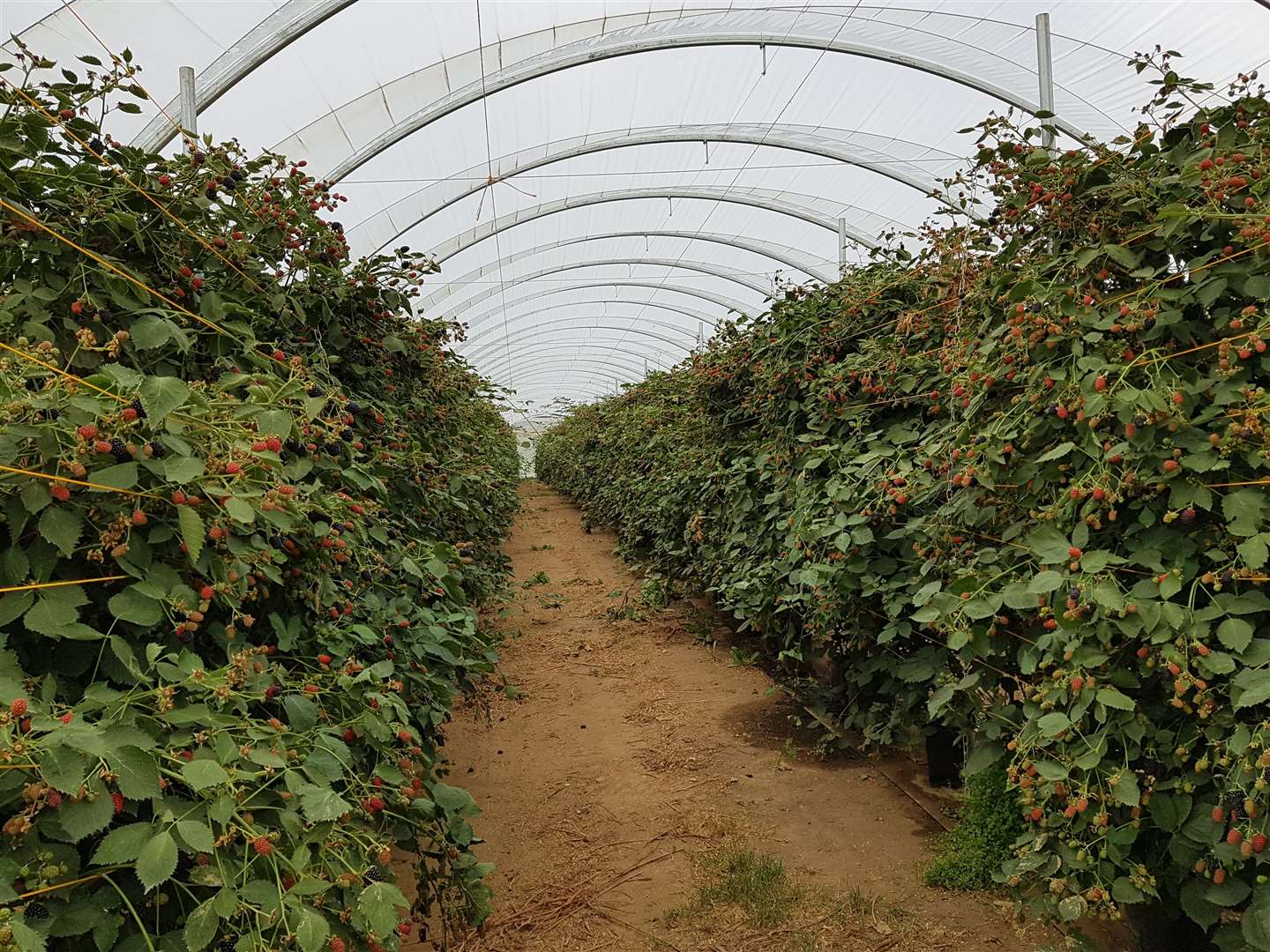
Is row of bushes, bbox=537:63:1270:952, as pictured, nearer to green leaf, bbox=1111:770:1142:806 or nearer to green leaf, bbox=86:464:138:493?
green leaf, bbox=1111:770:1142:806

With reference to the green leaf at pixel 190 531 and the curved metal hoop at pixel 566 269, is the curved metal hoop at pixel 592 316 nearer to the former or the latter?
the curved metal hoop at pixel 566 269

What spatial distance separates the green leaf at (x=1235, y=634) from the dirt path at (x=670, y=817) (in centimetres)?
138

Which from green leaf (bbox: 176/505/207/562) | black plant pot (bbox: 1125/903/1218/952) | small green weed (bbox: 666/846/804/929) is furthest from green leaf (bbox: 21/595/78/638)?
black plant pot (bbox: 1125/903/1218/952)

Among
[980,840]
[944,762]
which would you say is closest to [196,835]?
[980,840]

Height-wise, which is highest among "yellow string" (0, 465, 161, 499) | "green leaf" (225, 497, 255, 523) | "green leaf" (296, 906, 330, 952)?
"yellow string" (0, 465, 161, 499)

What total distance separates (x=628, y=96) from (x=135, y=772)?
10.1 metres

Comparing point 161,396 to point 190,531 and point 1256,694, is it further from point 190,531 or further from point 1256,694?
point 1256,694

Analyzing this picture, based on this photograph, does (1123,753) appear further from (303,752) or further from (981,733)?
(303,752)

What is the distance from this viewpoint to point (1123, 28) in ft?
22.8

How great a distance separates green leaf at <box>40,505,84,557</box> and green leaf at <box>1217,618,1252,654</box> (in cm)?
205

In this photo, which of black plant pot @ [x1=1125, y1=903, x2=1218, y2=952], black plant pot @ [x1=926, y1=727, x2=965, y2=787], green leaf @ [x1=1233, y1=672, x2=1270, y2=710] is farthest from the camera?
black plant pot @ [x1=926, y1=727, x2=965, y2=787]

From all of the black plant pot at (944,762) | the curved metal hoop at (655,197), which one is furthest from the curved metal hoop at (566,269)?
the black plant pot at (944,762)

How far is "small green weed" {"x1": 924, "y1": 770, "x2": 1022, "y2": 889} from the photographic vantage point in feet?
8.59

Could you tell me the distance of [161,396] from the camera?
4.02 feet
